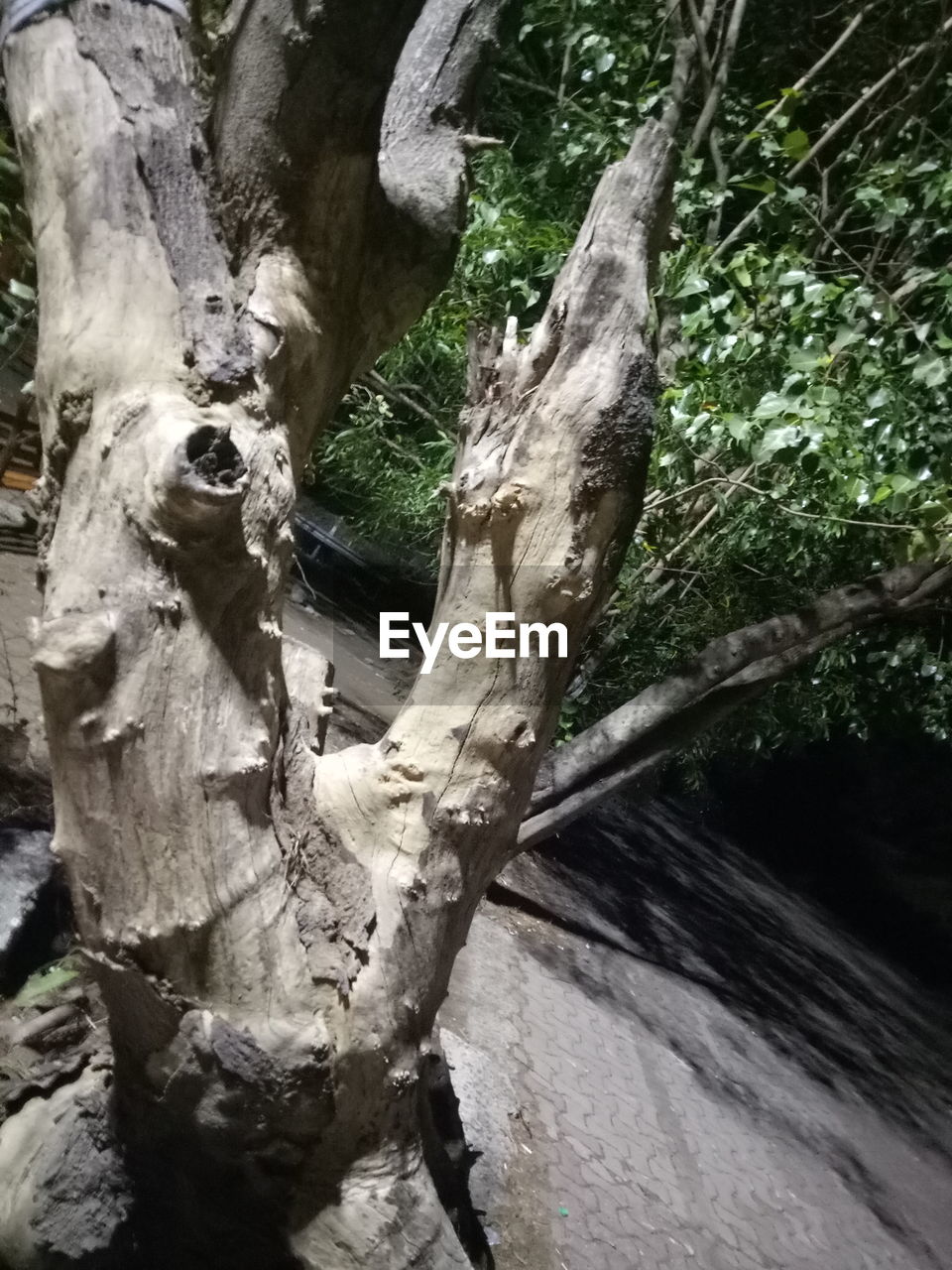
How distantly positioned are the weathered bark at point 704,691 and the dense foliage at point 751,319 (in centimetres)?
26

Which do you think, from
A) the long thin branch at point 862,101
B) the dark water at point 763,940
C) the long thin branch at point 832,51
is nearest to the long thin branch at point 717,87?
the long thin branch at point 832,51

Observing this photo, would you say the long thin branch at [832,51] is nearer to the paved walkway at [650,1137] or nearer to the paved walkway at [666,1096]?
the paved walkway at [666,1096]

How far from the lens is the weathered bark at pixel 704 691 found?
381 cm

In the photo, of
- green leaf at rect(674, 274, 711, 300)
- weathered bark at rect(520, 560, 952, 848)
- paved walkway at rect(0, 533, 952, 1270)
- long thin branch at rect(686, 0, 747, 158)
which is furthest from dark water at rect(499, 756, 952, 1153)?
long thin branch at rect(686, 0, 747, 158)

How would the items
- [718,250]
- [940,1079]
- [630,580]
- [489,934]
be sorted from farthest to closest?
[940,1079]
[630,580]
[489,934]
[718,250]

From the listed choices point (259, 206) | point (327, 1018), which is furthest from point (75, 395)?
point (327, 1018)

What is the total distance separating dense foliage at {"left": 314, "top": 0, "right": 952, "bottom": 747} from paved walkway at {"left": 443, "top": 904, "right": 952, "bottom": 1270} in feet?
4.85

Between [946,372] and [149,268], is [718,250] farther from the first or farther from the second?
[149,268]

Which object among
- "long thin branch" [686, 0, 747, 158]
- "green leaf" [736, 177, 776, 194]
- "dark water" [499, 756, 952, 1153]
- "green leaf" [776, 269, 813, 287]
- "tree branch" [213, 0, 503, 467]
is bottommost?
"dark water" [499, 756, 952, 1153]

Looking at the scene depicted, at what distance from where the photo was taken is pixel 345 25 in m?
1.57

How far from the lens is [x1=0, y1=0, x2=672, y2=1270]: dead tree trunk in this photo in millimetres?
1369

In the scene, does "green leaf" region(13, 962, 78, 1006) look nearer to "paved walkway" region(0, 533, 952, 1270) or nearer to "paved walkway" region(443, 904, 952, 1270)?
Result: "paved walkway" region(0, 533, 952, 1270)

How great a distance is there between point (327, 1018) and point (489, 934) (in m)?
2.68

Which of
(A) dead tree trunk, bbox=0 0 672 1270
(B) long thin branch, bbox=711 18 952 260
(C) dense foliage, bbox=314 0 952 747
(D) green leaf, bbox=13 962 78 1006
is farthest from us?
(B) long thin branch, bbox=711 18 952 260
